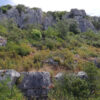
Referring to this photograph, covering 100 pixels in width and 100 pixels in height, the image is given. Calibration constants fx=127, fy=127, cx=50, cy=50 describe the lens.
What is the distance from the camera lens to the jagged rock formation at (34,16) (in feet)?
76.4

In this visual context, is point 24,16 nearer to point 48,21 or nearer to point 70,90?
point 48,21

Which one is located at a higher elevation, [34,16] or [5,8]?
[5,8]

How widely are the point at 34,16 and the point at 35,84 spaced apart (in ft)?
68.7

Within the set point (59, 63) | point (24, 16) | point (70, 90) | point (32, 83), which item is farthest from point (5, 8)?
point (70, 90)

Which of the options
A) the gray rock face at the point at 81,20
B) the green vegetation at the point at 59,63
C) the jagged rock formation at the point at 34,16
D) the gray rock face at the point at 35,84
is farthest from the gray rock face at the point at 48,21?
the gray rock face at the point at 35,84

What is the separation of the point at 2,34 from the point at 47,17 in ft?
48.5

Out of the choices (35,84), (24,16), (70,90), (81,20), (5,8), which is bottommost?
(35,84)

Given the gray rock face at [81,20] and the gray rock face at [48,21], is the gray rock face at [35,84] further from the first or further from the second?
the gray rock face at [81,20]

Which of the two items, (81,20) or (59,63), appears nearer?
(59,63)

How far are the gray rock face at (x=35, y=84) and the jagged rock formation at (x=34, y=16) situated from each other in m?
16.9

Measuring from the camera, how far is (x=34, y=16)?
25000 millimetres

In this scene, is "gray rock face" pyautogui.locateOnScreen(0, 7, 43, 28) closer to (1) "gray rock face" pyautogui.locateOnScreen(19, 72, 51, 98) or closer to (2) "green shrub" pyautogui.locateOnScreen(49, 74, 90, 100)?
(1) "gray rock face" pyautogui.locateOnScreen(19, 72, 51, 98)

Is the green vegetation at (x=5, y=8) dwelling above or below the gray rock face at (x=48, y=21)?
above

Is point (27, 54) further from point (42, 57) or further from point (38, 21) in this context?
point (38, 21)
